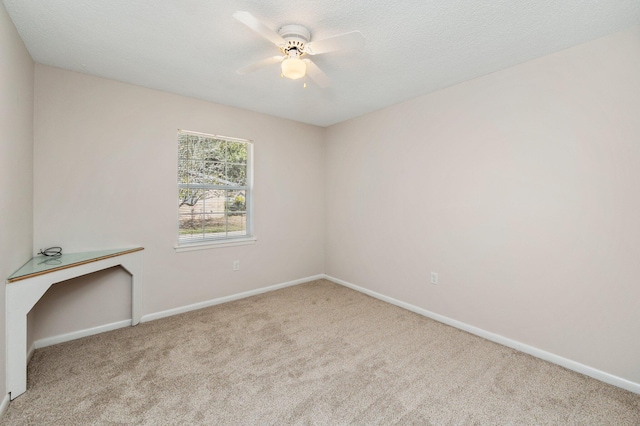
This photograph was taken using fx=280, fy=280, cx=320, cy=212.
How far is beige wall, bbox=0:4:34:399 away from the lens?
66.1 inches

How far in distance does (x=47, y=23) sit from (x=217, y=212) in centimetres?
210

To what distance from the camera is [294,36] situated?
1.86 metres

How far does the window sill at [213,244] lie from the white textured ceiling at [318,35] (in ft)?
5.54

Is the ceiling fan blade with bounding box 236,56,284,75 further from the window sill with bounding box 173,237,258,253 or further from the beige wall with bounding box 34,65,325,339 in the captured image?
the window sill with bounding box 173,237,258,253

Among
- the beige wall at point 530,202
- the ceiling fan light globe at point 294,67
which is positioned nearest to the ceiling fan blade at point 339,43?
the ceiling fan light globe at point 294,67

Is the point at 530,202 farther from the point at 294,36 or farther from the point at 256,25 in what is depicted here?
the point at 256,25

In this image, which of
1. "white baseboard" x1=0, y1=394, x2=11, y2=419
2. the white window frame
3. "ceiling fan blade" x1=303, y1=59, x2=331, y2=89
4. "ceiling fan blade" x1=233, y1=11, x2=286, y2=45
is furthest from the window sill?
"ceiling fan blade" x1=233, y1=11, x2=286, y2=45

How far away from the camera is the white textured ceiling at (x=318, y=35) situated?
1.68 meters

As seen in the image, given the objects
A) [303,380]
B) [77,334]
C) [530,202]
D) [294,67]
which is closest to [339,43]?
[294,67]

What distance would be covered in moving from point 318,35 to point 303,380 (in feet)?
7.93

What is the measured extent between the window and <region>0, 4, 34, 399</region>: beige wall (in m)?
1.18

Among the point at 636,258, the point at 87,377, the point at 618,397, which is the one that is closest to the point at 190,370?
the point at 87,377

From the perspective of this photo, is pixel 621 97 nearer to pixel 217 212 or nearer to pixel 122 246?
pixel 217 212

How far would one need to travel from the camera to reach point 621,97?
190cm
